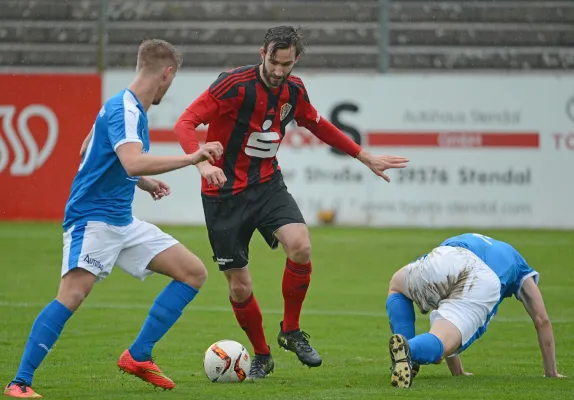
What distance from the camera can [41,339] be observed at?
21.2ft

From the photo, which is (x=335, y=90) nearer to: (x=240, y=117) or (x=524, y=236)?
(x=524, y=236)

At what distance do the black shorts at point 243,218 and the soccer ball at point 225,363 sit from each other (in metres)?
0.68

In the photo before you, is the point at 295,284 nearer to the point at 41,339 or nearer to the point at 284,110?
the point at 284,110

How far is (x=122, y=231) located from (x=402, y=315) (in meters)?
1.96

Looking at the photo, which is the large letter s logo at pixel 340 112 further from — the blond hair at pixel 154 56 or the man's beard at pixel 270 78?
the blond hair at pixel 154 56

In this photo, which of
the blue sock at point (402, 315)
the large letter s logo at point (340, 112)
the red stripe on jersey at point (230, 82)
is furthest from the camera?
the large letter s logo at point (340, 112)

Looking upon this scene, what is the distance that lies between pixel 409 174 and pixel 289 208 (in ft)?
40.3

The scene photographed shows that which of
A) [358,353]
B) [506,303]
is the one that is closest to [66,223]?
[358,353]

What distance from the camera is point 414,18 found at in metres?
22.2

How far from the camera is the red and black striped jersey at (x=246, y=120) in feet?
25.4

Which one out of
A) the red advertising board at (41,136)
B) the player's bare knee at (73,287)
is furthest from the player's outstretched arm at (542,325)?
the red advertising board at (41,136)

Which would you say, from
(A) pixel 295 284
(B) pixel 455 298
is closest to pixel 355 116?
(A) pixel 295 284

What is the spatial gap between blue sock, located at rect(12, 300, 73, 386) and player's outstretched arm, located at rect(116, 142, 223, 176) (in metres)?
0.95

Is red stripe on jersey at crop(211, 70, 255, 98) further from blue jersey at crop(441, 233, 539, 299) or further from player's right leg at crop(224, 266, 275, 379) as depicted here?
blue jersey at crop(441, 233, 539, 299)
